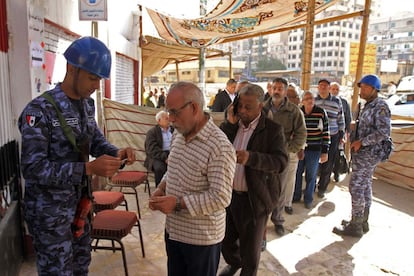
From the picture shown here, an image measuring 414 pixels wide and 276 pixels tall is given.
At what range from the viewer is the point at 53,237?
1.78m

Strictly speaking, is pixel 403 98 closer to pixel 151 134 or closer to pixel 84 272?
pixel 151 134

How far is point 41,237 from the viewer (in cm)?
178

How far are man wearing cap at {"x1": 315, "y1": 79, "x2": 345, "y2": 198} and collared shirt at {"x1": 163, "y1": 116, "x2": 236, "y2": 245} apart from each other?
13.2ft

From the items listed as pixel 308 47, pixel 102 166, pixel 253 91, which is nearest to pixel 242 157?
pixel 253 91

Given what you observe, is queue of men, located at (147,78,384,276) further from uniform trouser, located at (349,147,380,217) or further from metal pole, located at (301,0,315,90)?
metal pole, located at (301,0,315,90)

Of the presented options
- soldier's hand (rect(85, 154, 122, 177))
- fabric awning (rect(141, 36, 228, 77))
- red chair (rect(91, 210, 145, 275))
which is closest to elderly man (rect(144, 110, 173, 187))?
red chair (rect(91, 210, 145, 275))

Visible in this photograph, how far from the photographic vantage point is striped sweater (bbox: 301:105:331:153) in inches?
186

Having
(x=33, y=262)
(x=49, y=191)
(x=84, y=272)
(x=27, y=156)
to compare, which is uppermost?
(x=27, y=156)

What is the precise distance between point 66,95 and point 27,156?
0.38 metres

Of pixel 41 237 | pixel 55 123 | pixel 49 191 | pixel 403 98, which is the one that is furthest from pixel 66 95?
pixel 403 98

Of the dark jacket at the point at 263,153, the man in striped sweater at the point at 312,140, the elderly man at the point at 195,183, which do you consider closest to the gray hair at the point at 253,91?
the dark jacket at the point at 263,153

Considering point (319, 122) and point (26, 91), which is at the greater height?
point (26, 91)

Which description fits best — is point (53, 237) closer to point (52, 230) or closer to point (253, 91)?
point (52, 230)

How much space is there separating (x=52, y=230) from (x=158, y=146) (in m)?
2.99
